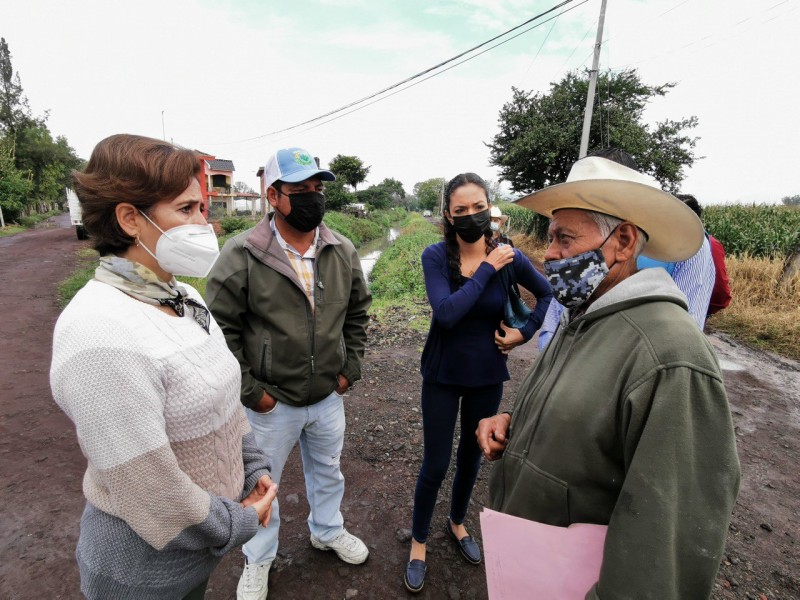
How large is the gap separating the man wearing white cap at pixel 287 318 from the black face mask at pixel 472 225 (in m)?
0.65

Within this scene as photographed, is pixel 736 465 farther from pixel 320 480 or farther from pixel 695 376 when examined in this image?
pixel 320 480

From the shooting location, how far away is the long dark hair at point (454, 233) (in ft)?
7.47

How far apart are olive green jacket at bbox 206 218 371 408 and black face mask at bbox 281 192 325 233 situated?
4.9 inches

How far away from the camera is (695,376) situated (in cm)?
94

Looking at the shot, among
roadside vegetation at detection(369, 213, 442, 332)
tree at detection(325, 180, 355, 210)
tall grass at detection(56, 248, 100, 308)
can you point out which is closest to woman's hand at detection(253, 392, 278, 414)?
roadside vegetation at detection(369, 213, 442, 332)

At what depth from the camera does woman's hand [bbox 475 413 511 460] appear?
1.64m

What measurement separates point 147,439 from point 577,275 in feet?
4.45

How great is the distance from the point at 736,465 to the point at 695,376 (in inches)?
8.6

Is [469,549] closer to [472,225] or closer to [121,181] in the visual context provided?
[472,225]

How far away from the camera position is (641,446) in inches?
37.9

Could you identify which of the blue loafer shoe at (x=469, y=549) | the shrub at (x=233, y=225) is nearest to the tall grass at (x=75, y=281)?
the blue loafer shoe at (x=469, y=549)

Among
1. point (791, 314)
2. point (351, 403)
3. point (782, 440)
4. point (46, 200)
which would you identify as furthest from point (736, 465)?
point (46, 200)

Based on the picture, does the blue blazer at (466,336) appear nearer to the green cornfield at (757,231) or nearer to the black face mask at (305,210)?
the black face mask at (305,210)

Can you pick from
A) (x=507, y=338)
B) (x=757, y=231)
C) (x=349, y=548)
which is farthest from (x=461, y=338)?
(x=757, y=231)
